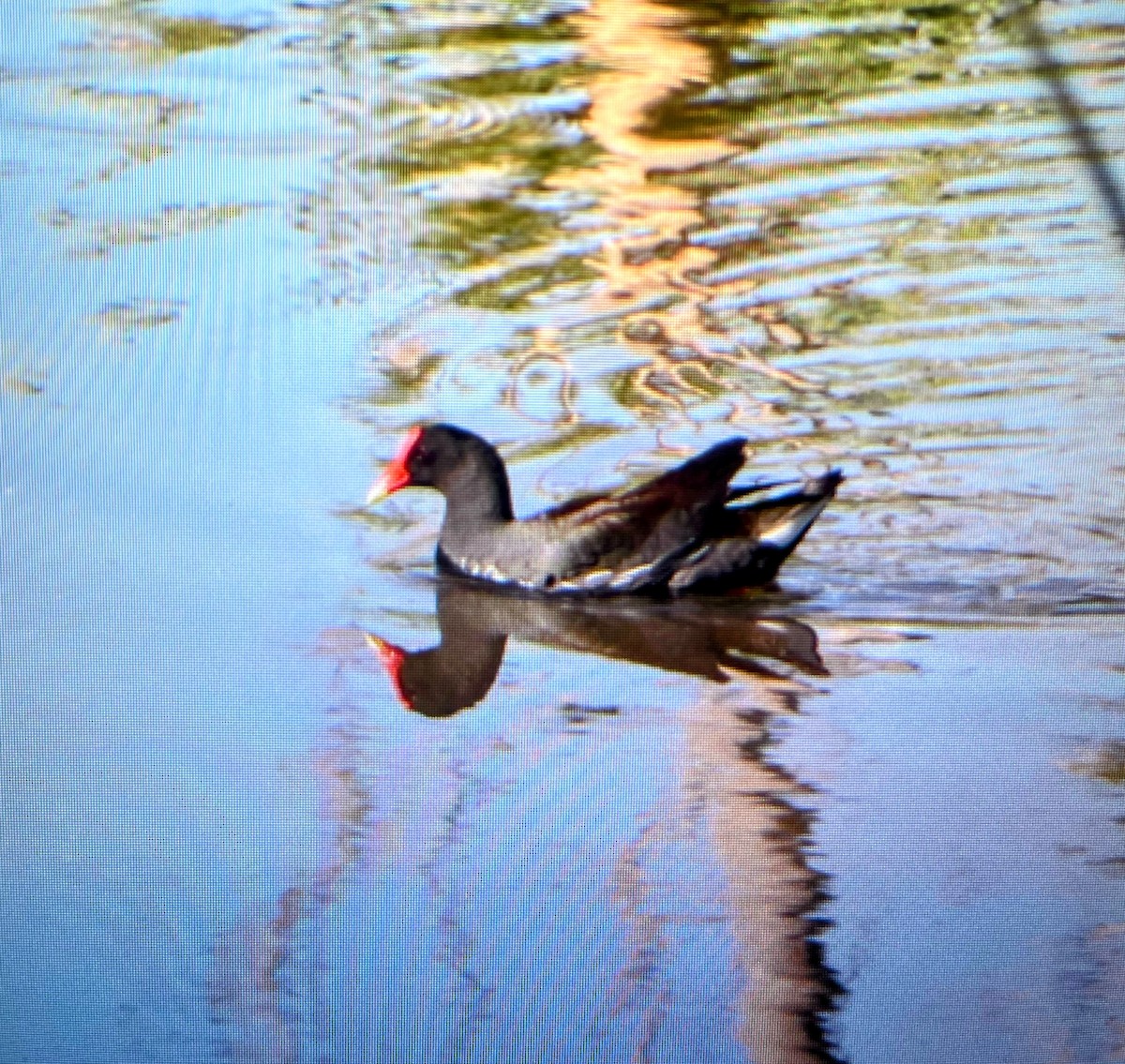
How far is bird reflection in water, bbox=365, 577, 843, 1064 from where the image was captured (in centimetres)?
500

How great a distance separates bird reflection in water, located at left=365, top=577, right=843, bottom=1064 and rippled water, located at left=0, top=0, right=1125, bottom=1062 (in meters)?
0.02

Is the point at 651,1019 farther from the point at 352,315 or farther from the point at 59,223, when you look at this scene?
the point at 59,223

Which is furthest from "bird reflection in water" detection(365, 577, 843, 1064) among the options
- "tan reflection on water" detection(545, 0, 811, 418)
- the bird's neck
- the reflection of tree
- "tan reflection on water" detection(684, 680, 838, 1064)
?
"tan reflection on water" detection(545, 0, 811, 418)

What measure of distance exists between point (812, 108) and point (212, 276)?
3.89 meters

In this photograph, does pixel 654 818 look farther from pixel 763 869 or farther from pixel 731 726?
pixel 731 726

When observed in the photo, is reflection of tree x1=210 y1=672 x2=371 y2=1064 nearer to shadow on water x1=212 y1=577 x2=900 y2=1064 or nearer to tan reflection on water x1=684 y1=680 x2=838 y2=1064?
shadow on water x1=212 y1=577 x2=900 y2=1064

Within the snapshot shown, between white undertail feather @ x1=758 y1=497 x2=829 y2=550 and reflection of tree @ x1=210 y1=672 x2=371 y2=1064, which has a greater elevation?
Result: reflection of tree @ x1=210 y1=672 x2=371 y2=1064

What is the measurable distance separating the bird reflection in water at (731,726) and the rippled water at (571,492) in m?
0.02

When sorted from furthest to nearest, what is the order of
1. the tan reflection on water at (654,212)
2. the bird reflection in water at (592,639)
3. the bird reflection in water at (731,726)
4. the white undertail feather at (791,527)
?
the tan reflection on water at (654,212) → the white undertail feather at (791,527) → the bird reflection in water at (592,639) → the bird reflection in water at (731,726)

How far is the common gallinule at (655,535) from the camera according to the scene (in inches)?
312

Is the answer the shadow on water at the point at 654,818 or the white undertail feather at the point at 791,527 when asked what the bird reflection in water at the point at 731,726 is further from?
the white undertail feather at the point at 791,527

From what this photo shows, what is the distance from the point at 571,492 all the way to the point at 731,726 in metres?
2.40

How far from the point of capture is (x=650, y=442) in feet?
29.4

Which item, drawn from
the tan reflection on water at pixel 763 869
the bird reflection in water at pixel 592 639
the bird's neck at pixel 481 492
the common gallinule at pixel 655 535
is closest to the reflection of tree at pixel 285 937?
the bird reflection in water at pixel 592 639
